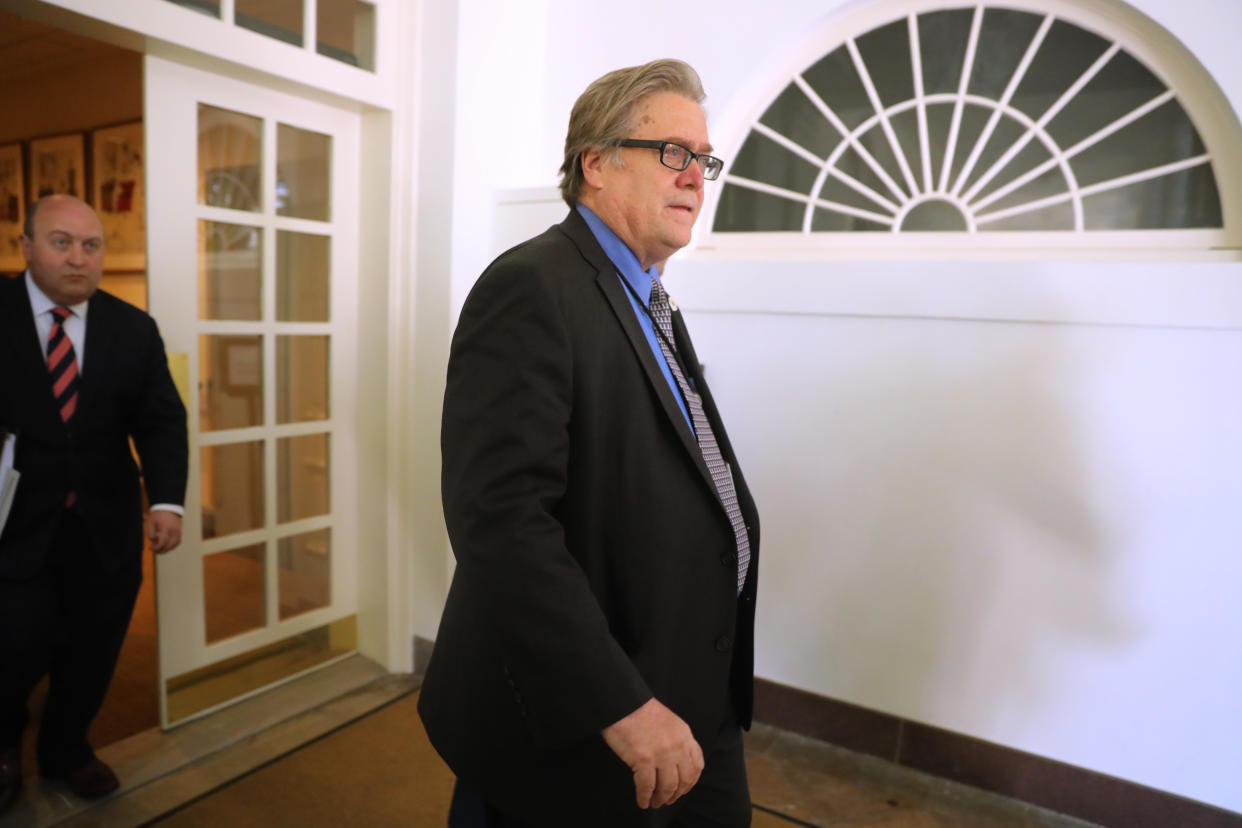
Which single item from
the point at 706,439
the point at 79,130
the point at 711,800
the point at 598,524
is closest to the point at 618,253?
the point at 706,439

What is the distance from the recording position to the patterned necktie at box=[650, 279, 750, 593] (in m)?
1.27

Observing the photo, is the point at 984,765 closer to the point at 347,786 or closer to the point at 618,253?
the point at 347,786

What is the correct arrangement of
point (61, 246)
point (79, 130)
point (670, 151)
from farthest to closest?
point (79, 130), point (61, 246), point (670, 151)

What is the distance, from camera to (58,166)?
16.1 feet

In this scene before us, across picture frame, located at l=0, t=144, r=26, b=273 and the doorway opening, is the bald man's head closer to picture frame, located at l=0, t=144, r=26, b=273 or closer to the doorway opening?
the doorway opening

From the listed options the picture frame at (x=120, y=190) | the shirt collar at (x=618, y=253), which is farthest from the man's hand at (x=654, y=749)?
the picture frame at (x=120, y=190)

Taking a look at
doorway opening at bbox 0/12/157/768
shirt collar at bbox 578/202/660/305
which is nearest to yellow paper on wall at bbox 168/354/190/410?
shirt collar at bbox 578/202/660/305

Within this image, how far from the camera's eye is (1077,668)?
2305 millimetres

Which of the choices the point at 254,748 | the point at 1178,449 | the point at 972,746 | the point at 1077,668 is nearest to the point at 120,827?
the point at 254,748

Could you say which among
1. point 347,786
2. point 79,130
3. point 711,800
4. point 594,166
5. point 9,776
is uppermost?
point 79,130

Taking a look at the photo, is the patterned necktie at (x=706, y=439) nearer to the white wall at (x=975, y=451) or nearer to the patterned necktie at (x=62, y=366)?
the white wall at (x=975, y=451)

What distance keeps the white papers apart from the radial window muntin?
2.28m

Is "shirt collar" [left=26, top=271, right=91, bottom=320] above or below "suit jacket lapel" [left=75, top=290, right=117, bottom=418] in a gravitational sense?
above

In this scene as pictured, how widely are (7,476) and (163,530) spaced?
0.40m
